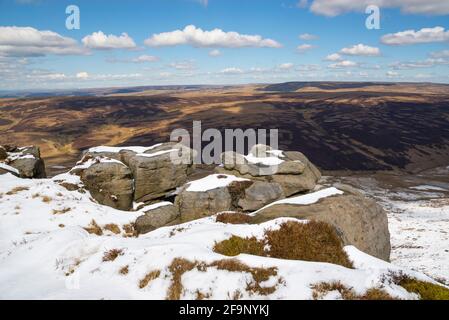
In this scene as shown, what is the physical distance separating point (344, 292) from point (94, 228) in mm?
17960

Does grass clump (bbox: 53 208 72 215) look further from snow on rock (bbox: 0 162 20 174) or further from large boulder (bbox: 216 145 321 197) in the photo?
large boulder (bbox: 216 145 321 197)

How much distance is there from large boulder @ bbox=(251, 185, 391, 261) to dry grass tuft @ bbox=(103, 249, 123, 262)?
9461 millimetres

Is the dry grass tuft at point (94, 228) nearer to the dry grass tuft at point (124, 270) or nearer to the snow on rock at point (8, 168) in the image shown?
the dry grass tuft at point (124, 270)

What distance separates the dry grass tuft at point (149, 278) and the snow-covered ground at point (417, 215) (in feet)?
74.9

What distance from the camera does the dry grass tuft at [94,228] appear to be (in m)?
22.6

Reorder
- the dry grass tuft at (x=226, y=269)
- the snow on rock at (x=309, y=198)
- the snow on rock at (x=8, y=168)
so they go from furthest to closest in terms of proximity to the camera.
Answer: the snow on rock at (x=8, y=168) → the snow on rock at (x=309, y=198) → the dry grass tuft at (x=226, y=269)

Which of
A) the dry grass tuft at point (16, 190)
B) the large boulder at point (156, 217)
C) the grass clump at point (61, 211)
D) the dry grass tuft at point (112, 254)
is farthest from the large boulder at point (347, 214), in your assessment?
the dry grass tuft at point (16, 190)

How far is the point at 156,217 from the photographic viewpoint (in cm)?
2761

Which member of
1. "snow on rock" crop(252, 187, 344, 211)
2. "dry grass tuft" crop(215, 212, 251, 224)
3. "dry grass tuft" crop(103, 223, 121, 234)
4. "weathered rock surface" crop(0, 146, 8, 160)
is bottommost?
"dry grass tuft" crop(103, 223, 121, 234)

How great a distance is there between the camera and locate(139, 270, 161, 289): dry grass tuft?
10367 mm

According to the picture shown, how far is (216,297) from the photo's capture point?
9500mm

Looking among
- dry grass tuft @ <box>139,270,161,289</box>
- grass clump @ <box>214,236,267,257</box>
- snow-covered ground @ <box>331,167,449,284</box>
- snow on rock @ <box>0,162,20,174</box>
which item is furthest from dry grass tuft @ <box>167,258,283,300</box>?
snow on rock @ <box>0,162,20,174</box>

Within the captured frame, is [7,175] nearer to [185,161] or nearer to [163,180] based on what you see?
[163,180]

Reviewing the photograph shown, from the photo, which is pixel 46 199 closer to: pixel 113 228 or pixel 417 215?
pixel 113 228
